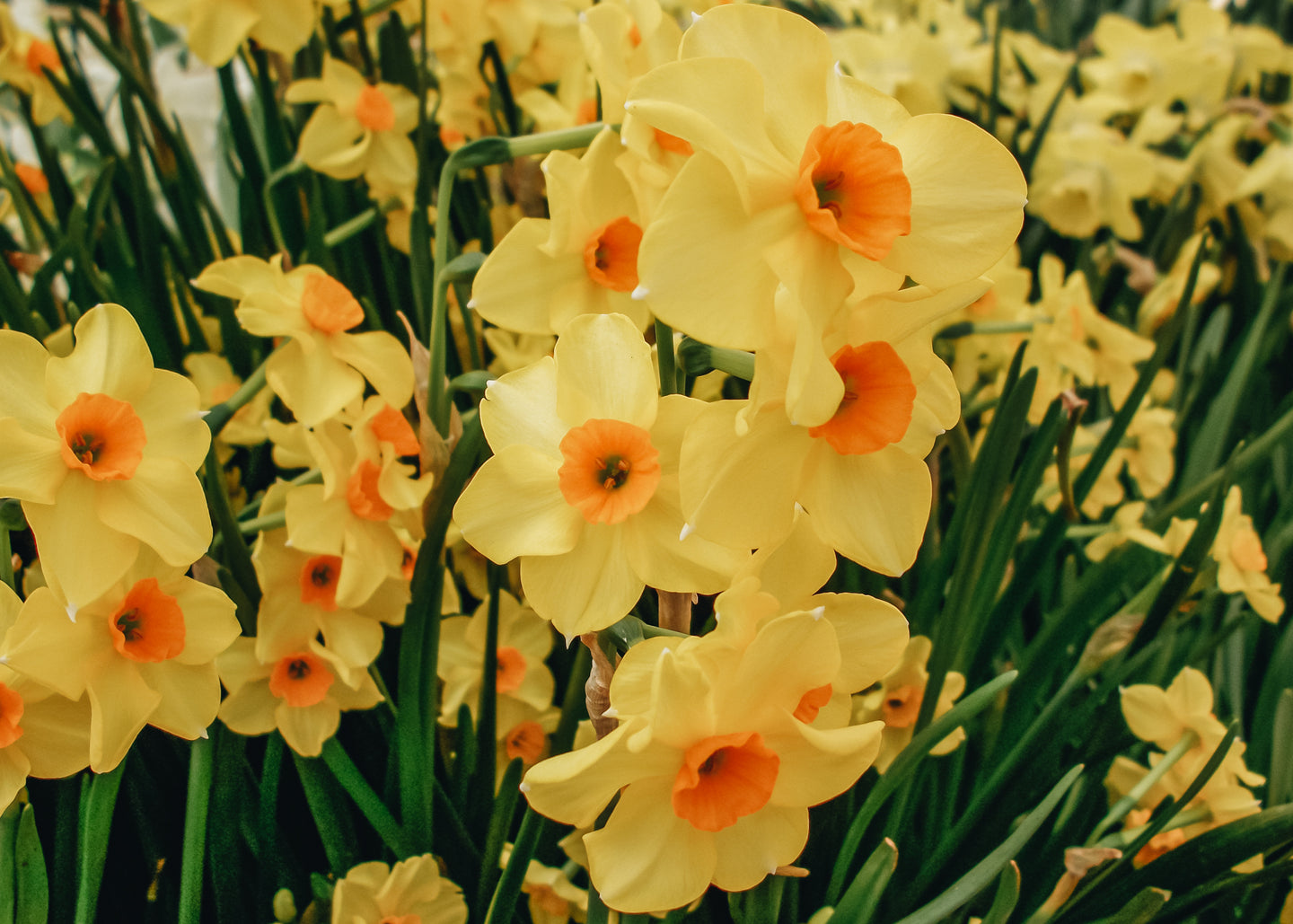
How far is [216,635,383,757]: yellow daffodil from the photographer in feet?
2.48

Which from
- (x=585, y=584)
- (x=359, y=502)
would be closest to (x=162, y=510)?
(x=359, y=502)

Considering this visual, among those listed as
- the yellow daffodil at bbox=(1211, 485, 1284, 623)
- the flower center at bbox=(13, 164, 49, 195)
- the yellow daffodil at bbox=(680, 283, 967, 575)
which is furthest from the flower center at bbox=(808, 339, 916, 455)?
the flower center at bbox=(13, 164, 49, 195)

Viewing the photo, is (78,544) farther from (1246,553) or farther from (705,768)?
(1246,553)

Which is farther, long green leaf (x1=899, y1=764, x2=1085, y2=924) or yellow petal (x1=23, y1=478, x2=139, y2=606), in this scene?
long green leaf (x1=899, y1=764, x2=1085, y2=924)

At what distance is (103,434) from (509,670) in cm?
42

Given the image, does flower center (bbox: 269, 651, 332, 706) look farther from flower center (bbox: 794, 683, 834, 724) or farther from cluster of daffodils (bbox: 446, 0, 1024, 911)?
flower center (bbox: 794, 683, 834, 724)

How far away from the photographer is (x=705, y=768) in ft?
1.85

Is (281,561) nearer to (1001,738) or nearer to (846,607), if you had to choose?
(846,607)

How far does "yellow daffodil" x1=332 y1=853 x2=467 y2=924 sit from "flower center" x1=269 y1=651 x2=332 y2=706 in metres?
0.15

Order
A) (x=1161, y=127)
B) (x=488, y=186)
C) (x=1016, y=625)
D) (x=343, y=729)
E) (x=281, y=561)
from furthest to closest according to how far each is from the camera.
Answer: (x=1161, y=127) < (x=488, y=186) < (x=1016, y=625) < (x=343, y=729) < (x=281, y=561)

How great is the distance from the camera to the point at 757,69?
0.51 meters

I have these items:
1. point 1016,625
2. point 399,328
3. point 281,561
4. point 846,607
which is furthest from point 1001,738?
point 399,328

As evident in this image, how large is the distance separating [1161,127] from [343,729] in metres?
1.76

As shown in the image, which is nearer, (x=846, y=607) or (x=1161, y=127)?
(x=846, y=607)
